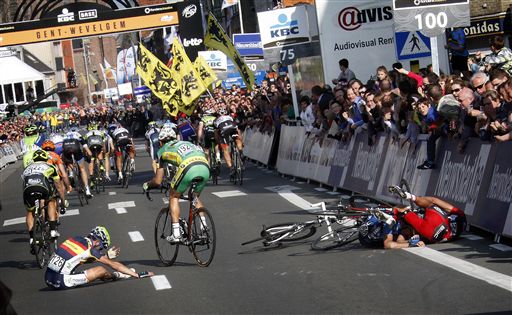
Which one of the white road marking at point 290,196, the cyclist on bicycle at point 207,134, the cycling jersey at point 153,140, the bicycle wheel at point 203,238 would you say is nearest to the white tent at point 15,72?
the cycling jersey at point 153,140

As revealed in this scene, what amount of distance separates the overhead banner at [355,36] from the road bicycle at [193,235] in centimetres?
1313

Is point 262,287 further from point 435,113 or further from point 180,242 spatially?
point 435,113

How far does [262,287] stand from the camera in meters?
11.0

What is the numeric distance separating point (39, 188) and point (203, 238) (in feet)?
11.0

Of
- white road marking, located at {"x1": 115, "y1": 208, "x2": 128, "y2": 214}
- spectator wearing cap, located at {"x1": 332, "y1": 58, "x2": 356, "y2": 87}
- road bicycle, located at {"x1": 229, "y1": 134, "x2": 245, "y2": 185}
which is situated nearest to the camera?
white road marking, located at {"x1": 115, "y1": 208, "x2": 128, "y2": 214}

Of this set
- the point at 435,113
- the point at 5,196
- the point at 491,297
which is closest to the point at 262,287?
the point at 491,297

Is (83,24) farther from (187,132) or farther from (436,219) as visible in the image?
(436,219)

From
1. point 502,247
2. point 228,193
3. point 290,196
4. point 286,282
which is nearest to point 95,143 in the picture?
point 228,193

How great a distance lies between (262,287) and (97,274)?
2336 mm

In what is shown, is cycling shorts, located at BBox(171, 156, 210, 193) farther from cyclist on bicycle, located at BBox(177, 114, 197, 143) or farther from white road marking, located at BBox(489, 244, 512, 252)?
cyclist on bicycle, located at BBox(177, 114, 197, 143)

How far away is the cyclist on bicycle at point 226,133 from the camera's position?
24516mm

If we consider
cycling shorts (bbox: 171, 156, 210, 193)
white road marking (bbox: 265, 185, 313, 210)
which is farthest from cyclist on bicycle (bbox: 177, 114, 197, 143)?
cycling shorts (bbox: 171, 156, 210, 193)

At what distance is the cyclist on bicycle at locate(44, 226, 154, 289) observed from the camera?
40.1 ft

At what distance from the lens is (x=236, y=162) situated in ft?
A: 80.7
